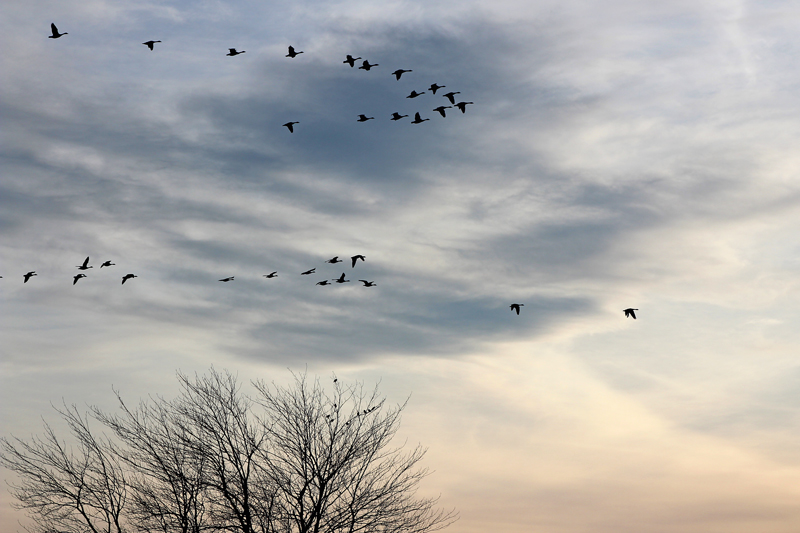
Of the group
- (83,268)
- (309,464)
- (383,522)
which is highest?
(83,268)

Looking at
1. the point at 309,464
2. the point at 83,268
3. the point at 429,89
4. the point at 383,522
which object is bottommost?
the point at 383,522

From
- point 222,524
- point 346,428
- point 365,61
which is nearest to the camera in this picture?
point 222,524

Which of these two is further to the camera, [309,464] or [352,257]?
[352,257]

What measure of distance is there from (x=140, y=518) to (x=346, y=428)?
6.68 metres

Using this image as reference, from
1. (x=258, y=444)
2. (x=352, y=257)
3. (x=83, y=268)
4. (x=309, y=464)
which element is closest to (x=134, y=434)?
(x=258, y=444)

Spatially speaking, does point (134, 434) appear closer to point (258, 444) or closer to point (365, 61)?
point (258, 444)

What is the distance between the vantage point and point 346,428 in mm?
22859

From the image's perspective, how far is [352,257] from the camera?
27.4 m

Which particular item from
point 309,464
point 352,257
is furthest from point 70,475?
point 352,257

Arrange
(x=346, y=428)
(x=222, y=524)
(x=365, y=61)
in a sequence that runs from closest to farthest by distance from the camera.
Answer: (x=222, y=524)
(x=346, y=428)
(x=365, y=61)

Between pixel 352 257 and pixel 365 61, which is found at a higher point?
pixel 365 61

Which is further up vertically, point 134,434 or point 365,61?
point 365,61

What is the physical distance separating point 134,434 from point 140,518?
2575 millimetres

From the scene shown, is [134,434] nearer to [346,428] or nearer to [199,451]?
[199,451]
